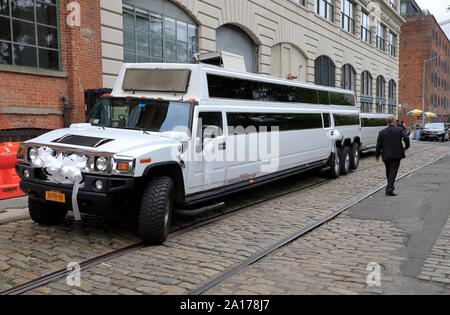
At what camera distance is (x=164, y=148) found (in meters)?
5.65

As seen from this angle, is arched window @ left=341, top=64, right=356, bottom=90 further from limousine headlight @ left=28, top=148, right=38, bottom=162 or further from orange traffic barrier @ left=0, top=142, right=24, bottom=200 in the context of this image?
limousine headlight @ left=28, top=148, right=38, bottom=162

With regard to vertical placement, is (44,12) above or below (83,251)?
above

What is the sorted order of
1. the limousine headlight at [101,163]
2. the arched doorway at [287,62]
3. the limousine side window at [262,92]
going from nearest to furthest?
the limousine headlight at [101,163]
the limousine side window at [262,92]
the arched doorway at [287,62]

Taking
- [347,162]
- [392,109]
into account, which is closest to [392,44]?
[392,109]

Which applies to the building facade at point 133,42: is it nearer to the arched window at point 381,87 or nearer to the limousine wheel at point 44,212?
the limousine wheel at point 44,212

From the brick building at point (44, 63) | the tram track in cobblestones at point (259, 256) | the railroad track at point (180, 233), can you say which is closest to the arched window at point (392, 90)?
the brick building at point (44, 63)

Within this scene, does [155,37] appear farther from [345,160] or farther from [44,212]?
[44,212]

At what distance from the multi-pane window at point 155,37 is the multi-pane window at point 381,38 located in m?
27.8

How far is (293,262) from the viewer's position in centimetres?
513

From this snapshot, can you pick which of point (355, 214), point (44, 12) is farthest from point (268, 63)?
point (355, 214)

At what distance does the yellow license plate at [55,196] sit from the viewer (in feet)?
17.4
